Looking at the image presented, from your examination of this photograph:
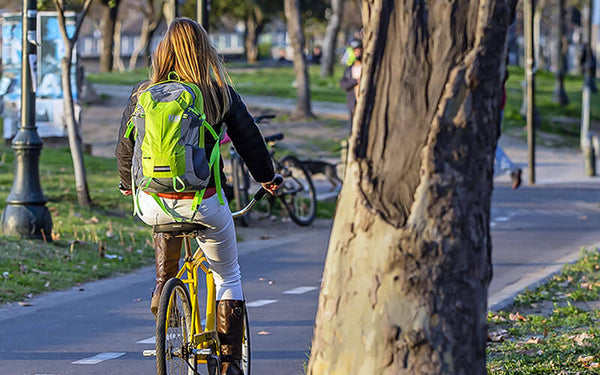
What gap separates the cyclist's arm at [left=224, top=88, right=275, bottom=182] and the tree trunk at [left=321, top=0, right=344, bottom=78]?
110 feet

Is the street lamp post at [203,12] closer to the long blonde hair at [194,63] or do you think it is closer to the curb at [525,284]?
the curb at [525,284]

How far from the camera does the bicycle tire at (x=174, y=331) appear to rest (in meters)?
4.47

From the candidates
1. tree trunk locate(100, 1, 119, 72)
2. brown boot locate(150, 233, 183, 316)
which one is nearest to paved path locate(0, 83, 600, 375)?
brown boot locate(150, 233, 183, 316)

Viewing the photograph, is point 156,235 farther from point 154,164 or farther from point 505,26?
point 505,26

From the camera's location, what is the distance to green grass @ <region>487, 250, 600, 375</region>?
19.0 feet

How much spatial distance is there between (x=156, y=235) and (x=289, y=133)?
19.0 metres

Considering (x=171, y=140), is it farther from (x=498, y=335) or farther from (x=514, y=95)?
(x=514, y=95)

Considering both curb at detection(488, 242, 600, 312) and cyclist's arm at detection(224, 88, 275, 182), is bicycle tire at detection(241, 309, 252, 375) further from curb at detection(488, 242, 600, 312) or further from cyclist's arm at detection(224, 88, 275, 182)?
curb at detection(488, 242, 600, 312)

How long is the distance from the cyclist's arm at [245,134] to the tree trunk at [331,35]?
1322 inches

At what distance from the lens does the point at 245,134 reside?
15.7 ft

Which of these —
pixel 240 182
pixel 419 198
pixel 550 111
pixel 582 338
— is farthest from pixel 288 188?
pixel 550 111

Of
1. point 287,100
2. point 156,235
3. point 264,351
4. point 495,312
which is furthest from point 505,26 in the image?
point 287,100

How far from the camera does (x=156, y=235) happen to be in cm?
482

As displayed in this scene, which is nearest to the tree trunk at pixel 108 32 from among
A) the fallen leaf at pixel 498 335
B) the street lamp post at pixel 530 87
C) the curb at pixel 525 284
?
the street lamp post at pixel 530 87
